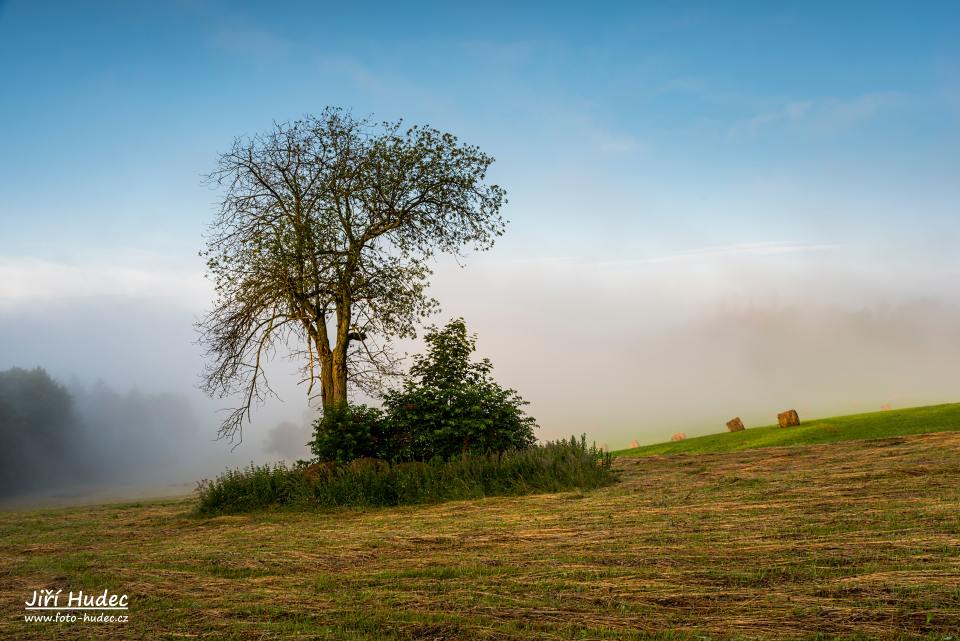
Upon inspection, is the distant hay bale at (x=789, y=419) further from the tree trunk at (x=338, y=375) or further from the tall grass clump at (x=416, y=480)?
the tree trunk at (x=338, y=375)

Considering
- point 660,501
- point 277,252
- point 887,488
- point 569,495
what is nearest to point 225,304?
point 277,252

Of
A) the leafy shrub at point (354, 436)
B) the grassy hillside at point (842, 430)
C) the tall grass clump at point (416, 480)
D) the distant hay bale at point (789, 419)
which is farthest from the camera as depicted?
the distant hay bale at point (789, 419)

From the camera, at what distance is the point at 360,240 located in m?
18.1

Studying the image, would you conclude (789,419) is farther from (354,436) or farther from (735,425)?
(354,436)

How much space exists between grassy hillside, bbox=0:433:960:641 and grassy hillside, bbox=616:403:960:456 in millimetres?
8148

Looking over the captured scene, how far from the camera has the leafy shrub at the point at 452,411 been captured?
14586 mm

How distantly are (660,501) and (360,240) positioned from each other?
36.1ft

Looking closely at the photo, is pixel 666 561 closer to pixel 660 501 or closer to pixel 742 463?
pixel 660 501

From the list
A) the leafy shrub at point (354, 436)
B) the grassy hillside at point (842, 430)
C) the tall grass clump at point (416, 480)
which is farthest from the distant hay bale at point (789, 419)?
the leafy shrub at point (354, 436)

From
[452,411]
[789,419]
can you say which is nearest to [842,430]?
[789,419]

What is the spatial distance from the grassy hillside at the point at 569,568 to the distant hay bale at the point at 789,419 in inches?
495

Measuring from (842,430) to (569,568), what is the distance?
1709 centimetres

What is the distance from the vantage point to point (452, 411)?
1457cm

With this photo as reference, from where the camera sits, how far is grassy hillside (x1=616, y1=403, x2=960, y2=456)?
1895 centimetres
